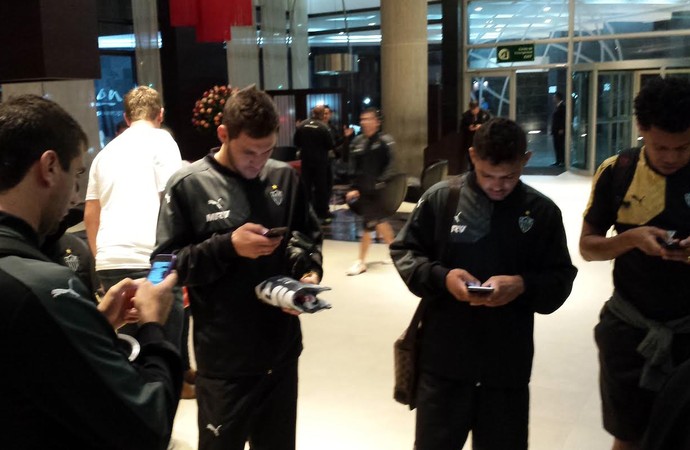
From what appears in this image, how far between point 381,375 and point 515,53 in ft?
43.7

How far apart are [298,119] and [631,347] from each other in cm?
1142

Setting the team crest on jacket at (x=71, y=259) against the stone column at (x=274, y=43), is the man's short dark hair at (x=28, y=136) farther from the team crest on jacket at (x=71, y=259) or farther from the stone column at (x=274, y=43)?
the stone column at (x=274, y=43)

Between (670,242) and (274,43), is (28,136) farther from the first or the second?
(274,43)

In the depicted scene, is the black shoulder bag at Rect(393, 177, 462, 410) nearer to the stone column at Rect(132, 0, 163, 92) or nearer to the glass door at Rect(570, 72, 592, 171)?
the stone column at Rect(132, 0, 163, 92)

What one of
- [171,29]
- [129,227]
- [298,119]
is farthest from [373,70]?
[129,227]

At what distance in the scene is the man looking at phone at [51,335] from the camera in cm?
120

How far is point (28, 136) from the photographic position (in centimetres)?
131

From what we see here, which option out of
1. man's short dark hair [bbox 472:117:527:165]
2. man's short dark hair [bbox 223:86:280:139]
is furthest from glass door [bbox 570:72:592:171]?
man's short dark hair [bbox 223:86:280:139]

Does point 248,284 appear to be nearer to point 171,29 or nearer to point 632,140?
point 171,29

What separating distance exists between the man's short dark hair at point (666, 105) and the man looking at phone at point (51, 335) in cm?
175

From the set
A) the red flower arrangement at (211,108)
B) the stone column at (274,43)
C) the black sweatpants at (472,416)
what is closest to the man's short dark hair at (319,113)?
the red flower arrangement at (211,108)

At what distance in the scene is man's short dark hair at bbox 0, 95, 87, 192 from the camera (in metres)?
1.30

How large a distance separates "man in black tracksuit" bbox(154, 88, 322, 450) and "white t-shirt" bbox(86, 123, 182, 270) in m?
1.11

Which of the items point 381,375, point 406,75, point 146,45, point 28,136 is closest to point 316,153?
point 406,75
